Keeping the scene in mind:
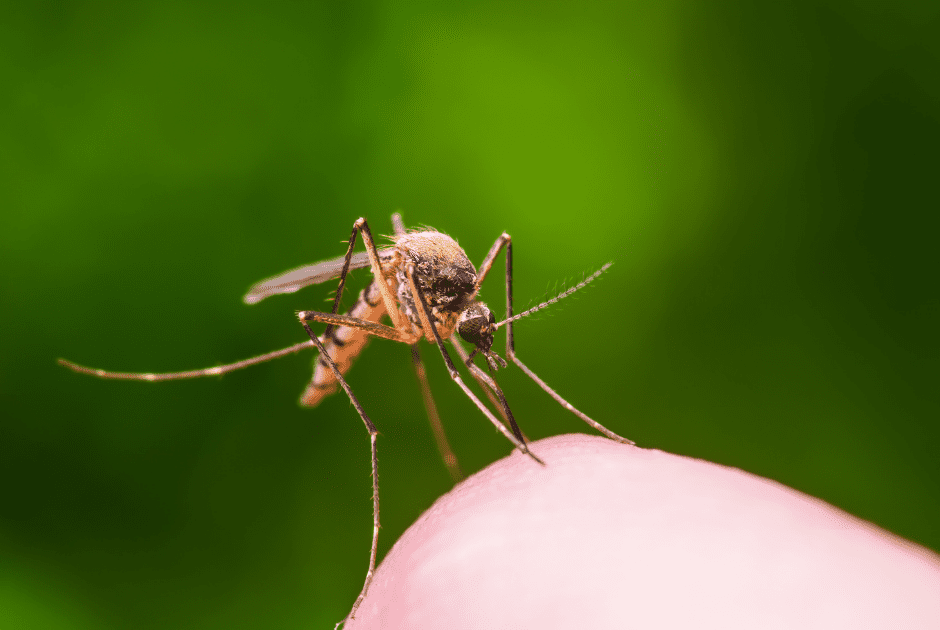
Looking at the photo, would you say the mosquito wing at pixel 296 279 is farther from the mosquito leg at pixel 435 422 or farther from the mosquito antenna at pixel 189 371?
the mosquito leg at pixel 435 422

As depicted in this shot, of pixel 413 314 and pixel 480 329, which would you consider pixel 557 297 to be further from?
pixel 413 314

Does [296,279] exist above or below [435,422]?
above

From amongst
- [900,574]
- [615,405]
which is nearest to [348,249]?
[615,405]

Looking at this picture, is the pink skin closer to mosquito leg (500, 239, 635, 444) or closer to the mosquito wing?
mosquito leg (500, 239, 635, 444)

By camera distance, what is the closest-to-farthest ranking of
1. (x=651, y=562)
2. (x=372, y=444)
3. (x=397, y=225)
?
(x=651, y=562), (x=372, y=444), (x=397, y=225)

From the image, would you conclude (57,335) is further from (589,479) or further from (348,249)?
(589,479)

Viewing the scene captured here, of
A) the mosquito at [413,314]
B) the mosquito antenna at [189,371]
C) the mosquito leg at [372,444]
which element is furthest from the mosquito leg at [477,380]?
the mosquito antenna at [189,371]

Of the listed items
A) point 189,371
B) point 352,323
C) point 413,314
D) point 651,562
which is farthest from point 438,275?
point 651,562

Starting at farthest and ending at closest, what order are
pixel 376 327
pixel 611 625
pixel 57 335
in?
pixel 376 327 → pixel 57 335 → pixel 611 625
